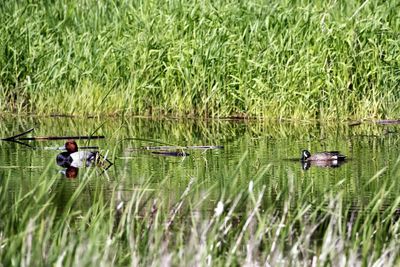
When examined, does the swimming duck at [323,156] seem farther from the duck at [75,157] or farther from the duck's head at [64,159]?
the duck's head at [64,159]

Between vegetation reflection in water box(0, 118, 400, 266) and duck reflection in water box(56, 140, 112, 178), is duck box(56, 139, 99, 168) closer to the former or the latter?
duck reflection in water box(56, 140, 112, 178)

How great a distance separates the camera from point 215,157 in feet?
29.8

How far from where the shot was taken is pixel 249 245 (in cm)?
443

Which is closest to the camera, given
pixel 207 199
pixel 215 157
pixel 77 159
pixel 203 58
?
pixel 207 199

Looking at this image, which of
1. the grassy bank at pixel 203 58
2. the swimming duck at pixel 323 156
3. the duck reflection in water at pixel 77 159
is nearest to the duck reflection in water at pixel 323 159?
the swimming duck at pixel 323 156

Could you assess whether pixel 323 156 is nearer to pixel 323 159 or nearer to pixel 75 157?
pixel 323 159

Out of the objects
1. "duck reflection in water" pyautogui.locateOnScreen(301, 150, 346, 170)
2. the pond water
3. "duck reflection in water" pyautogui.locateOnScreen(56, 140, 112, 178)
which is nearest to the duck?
"duck reflection in water" pyautogui.locateOnScreen(56, 140, 112, 178)

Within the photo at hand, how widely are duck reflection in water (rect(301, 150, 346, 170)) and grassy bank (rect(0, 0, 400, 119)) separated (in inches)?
129

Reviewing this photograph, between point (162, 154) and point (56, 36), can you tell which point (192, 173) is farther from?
point (56, 36)

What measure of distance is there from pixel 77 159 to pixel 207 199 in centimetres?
228

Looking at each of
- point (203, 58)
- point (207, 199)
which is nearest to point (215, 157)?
point (207, 199)

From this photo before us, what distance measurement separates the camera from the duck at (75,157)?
8578 mm

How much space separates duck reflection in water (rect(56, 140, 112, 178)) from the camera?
27.6 ft

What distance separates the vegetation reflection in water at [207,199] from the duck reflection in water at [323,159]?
87 millimetres
